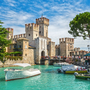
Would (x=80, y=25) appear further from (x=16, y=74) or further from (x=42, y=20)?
(x=42, y=20)

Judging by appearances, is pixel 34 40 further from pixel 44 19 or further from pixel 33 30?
pixel 44 19

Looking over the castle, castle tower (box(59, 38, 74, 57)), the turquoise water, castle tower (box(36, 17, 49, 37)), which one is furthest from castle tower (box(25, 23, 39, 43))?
the turquoise water

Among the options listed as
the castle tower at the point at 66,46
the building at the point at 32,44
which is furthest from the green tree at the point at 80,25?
the castle tower at the point at 66,46

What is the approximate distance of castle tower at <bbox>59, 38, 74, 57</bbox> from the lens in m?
60.7

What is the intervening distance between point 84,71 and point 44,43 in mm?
29696

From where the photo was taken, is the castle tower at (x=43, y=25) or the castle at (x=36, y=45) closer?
the castle at (x=36, y=45)

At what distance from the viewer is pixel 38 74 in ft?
77.6

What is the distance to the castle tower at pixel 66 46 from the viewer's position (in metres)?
60.7

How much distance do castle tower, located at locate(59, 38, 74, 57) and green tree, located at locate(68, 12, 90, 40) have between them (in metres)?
31.6

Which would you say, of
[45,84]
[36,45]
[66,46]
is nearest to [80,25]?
[45,84]

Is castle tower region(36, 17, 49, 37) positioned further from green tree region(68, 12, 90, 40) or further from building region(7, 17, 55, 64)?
green tree region(68, 12, 90, 40)

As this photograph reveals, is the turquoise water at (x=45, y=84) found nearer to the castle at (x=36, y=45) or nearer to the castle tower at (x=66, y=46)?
the castle at (x=36, y=45)

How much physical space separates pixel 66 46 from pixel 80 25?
1328 inches

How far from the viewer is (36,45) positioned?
1987 inches
